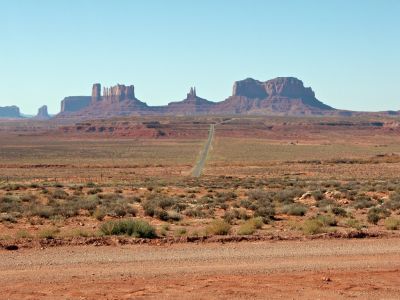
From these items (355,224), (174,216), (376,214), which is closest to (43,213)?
(174,216)

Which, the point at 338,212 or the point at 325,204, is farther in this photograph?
the point at 325,204

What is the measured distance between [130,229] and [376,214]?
942 centimetres

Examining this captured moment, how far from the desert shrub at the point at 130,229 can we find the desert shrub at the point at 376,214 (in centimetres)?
777

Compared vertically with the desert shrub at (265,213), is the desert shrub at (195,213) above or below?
below

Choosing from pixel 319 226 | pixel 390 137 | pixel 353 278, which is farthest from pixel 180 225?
pixel 390 137

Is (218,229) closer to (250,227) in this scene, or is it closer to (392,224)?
(250,227)

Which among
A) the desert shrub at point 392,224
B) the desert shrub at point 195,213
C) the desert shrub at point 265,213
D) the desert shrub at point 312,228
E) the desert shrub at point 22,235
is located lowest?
the desert shrub at point 195,213

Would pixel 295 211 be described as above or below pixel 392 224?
below

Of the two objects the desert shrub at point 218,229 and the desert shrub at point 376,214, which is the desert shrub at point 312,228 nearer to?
the desert shrub at point 218,229

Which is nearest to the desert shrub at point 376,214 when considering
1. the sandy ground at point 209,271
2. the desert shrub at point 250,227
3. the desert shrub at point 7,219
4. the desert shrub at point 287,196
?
the desert shrub at point 250,227

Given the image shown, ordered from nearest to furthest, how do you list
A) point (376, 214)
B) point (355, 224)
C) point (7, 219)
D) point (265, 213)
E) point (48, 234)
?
point (48, 234)
point (355, 224)
point (7, 219)
point (376, 214)
point (265, 213)

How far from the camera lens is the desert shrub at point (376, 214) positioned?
19922mm

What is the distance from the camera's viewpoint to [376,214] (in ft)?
69.3

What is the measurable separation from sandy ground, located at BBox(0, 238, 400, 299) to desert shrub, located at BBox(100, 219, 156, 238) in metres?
1.44
